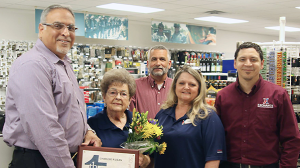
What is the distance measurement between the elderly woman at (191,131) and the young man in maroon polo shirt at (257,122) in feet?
0.79

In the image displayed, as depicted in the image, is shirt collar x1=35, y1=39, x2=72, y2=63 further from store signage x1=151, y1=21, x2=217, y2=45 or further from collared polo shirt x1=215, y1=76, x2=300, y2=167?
store signage x1=151, y1=21, x2=217, y2=45

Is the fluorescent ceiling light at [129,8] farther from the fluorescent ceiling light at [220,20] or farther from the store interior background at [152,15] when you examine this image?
the fluorescent ceiling light at [220,20]

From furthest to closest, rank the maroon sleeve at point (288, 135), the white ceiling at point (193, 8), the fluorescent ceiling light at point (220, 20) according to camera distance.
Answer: the fluorescent ceiling light at point (220, 20) < the white ceiling at point (193, 8) < the maroon sleeve at point (288, 135)

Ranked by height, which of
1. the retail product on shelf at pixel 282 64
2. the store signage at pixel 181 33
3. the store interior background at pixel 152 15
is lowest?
the retail product on shelf at pixel 282 64

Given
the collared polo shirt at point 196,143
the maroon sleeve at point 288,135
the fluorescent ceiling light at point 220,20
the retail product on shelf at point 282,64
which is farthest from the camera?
the fluorescent ceiling light at point 220,20

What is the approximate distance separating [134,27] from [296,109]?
803 centimetres

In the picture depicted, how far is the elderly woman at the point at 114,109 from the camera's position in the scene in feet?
8.02

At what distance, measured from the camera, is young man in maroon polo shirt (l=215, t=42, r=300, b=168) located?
2.51m

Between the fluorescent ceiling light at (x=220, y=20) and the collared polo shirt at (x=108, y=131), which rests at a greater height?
the fluorescent ceiling light at (x=220, y=20)

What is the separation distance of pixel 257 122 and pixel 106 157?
1268 mm

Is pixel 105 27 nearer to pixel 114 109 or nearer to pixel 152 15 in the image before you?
pixel 152 15

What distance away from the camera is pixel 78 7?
8336 mm

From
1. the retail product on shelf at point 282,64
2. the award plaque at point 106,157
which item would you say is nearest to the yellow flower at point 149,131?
the award plaque at point 106,157

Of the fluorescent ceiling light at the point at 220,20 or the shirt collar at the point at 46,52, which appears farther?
the fluorescent ceiling light at the point at 220,20
